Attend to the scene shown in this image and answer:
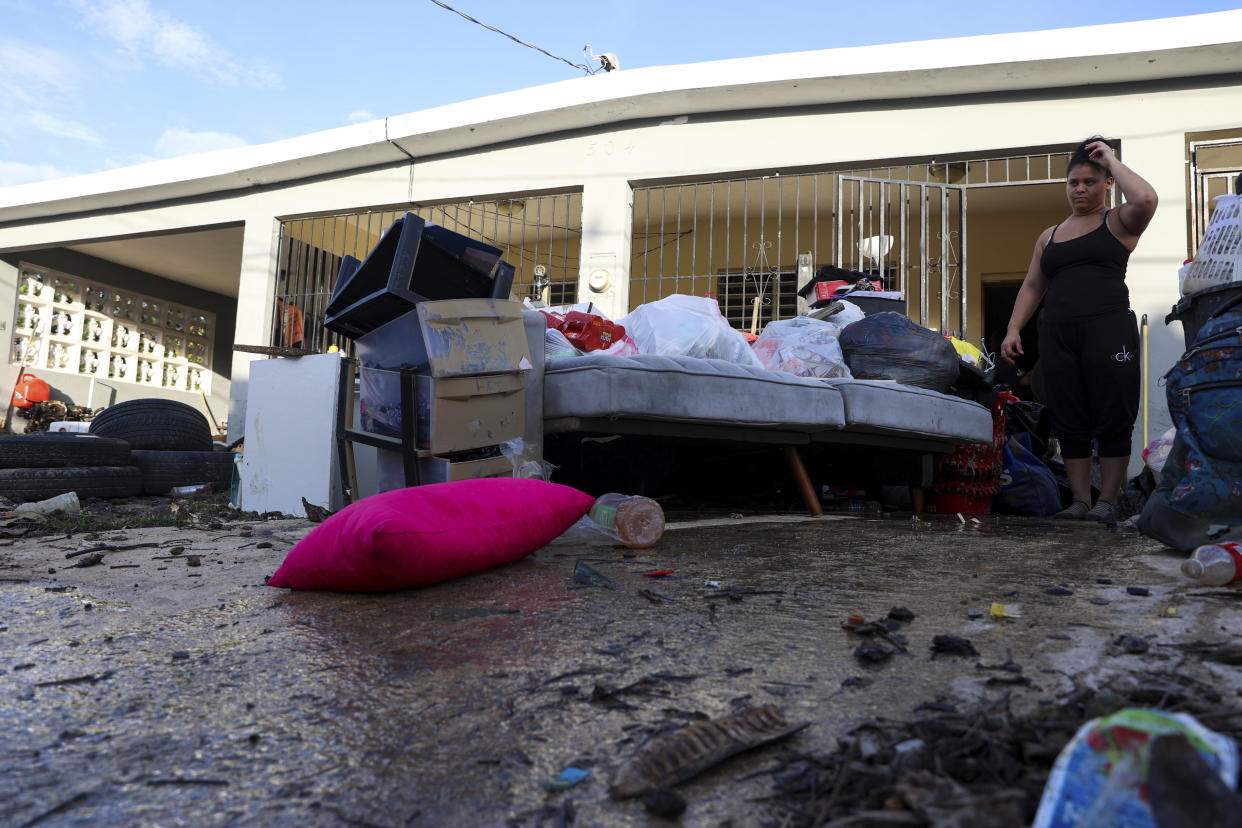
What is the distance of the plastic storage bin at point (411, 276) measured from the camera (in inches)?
96.2

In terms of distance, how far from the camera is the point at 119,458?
4.17m

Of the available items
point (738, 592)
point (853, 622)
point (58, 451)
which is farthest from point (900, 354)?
point (58, 451)

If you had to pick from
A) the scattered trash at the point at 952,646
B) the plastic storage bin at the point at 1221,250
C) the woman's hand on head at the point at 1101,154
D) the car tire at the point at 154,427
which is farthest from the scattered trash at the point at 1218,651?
the car tire at the point at 154,427

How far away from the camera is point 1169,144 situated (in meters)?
5.14

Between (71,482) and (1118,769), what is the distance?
14.6 ft

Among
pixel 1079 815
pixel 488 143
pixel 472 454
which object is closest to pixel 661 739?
pixel 1079 815

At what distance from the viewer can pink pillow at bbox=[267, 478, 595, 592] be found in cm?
145

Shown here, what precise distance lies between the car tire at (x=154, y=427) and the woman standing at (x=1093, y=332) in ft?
16.6

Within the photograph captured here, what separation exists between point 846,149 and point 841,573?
16.5 ft

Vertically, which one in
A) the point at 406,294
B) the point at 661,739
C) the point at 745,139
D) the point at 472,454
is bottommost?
the point at 661,739

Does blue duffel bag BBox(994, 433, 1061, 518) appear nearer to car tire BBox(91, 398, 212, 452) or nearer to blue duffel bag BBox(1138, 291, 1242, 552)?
blue duffel bag BBox(1138, 291, 1242, 552)

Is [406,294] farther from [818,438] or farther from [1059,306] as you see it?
[1059,306]

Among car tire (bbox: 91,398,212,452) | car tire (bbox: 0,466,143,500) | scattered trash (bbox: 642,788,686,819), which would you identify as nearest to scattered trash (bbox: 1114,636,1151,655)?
scattered trash (bbox: 642,788,686,819)

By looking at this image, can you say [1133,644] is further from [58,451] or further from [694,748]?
[58,451]
